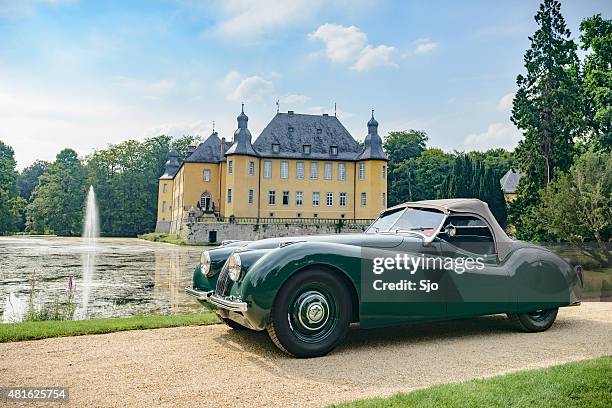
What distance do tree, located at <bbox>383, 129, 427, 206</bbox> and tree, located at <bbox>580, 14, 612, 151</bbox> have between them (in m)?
43.2

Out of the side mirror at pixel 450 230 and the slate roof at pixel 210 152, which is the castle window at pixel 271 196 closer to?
the slate roof at pixel 210 152

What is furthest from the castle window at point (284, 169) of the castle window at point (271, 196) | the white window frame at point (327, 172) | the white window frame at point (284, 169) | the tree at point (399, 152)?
the tree at point (399, 152)

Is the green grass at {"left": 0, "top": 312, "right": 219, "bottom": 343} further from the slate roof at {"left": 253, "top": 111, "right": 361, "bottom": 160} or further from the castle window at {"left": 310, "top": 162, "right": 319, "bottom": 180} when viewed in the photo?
the castle window at {"left": 310, "top": 162, "right": 319, "bottom": 180}

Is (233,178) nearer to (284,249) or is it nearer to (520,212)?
(520,212)

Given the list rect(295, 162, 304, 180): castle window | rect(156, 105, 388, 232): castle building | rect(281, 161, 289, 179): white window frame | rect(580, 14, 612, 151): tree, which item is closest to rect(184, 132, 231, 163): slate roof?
rect(156, 105, 388, 232): castle building

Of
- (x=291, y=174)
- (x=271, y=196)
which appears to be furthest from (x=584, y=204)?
(x=271, y=196)

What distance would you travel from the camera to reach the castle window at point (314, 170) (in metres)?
63.0

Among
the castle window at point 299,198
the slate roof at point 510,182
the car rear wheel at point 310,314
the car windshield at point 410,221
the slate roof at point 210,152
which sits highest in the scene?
the slate roof at point 210,152

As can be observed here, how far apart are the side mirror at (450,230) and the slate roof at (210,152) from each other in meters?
60.4

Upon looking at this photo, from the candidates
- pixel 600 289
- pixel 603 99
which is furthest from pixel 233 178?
pixel 600 289

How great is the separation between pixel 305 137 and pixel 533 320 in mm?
57754

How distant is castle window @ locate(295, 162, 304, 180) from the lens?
62594mm

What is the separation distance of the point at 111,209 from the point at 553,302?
81.7 metres

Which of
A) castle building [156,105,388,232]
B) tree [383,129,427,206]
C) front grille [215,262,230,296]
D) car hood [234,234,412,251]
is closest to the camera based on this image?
front grille [215,262,230,296]
